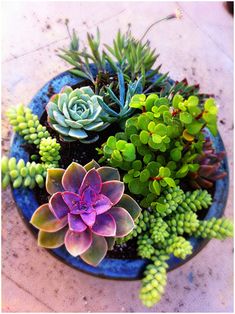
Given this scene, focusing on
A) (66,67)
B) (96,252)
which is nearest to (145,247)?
(96,252)

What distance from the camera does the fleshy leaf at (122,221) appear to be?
3.13 feet

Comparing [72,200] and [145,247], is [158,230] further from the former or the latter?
[72,200]

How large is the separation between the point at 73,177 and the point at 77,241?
0.15 meters

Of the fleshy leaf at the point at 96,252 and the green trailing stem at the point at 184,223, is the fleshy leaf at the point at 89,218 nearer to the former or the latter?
the fleshy leaf at the point at 96,252

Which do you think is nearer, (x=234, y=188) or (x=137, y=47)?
(x=137, y=47)

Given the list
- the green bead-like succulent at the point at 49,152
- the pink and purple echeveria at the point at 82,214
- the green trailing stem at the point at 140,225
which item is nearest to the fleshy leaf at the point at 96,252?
the pink and purple echeveria at the point at 82,214

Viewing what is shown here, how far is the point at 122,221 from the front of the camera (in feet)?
3.17

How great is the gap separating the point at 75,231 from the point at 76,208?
0.18ft

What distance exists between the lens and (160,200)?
1056 millimetres

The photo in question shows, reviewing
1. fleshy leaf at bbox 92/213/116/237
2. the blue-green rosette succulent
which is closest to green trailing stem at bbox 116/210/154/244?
fleshy leaf at bbox 92/213/116/237

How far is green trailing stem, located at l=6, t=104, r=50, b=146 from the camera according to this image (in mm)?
1058

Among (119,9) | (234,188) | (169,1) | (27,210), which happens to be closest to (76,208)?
(27,210)

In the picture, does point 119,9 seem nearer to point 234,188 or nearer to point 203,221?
point 234,188

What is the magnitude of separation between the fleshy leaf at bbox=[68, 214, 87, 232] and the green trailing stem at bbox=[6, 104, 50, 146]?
25 centimetres
